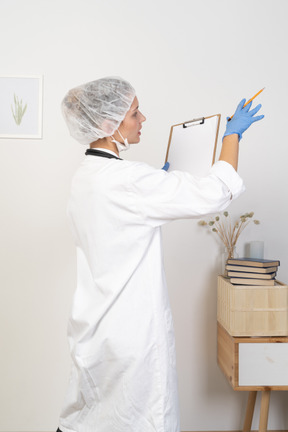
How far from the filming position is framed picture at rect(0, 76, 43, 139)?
7.23ft

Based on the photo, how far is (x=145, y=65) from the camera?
2217 millimetres

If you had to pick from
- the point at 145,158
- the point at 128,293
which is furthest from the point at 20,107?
the point at 128,293

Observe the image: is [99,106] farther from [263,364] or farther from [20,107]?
[263,364]

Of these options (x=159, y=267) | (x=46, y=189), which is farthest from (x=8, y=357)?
(x=159, y=267)

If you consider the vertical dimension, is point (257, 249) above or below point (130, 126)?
below

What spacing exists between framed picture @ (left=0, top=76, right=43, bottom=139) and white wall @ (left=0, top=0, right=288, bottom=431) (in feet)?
0.14

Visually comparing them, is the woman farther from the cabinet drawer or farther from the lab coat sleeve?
the cabinet drawer

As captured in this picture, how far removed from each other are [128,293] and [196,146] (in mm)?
642

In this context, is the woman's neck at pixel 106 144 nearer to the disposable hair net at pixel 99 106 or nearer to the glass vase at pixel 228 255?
the disposable hair net at pixel 99 106

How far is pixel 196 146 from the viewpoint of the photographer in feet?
5.31

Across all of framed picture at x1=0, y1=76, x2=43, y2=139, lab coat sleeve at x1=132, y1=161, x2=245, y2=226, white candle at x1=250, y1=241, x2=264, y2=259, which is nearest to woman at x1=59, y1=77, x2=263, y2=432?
lab coat sleeve at x1=132, y1=161, x2=245, y2=226

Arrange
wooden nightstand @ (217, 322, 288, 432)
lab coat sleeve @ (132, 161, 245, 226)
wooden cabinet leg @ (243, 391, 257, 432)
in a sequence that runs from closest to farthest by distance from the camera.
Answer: lab coat sleeve @ (132, 161, 245, 226) → wooden nightstand @ (217, 322, 288, 432) → wooden cabinet leg @ (243, 391, 257, 432)

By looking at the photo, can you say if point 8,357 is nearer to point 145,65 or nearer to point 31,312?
point 31,312

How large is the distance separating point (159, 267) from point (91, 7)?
1.55 m
